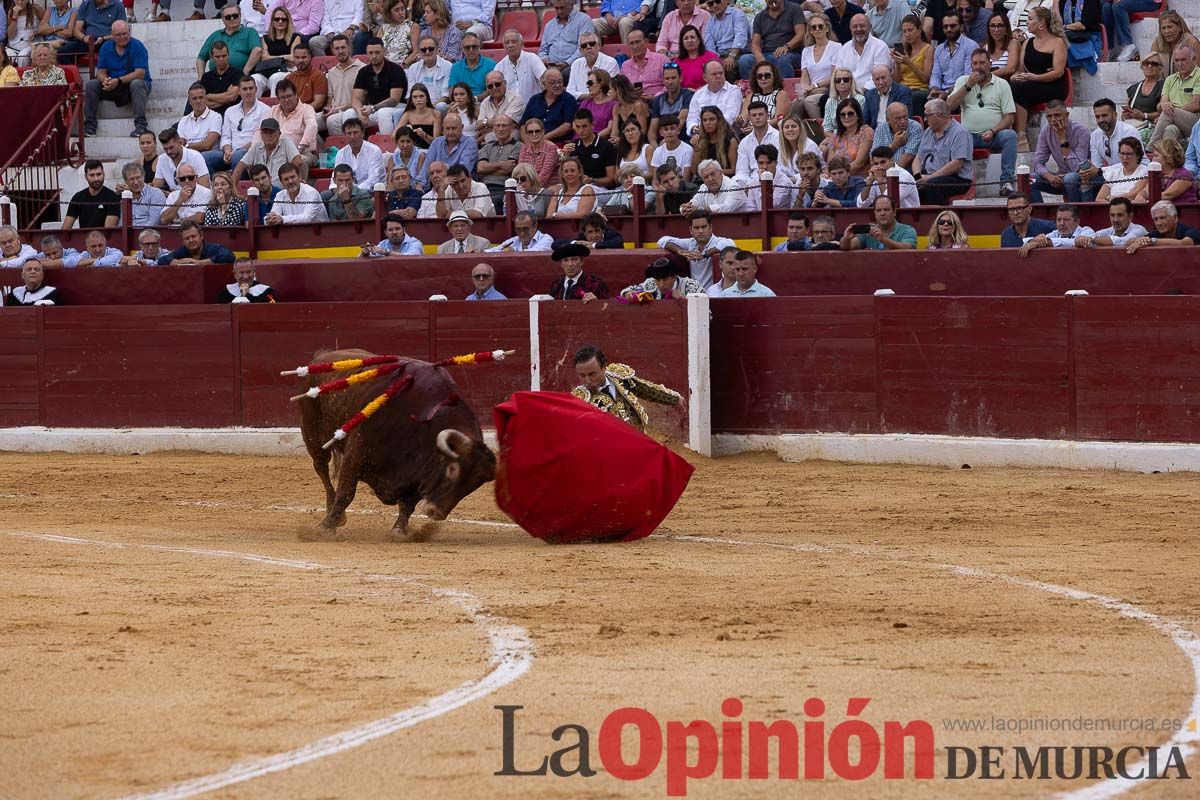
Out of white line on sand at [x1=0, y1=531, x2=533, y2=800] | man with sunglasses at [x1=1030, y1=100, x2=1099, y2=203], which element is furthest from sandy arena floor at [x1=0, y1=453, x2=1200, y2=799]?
man with sunglasses at [x1=1030, y1=100, x2=1099, y2=203]

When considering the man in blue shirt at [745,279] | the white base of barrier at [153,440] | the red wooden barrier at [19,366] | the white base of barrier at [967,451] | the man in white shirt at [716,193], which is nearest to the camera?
the white base of barrier at [967,451]

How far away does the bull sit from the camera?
26.6 feet

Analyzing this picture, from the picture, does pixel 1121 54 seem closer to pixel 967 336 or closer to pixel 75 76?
pixel 967 336

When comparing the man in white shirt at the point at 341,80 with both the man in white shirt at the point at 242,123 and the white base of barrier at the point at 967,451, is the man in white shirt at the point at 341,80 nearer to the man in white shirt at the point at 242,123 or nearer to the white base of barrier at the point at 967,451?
the man in white shirt at the point at 242,123

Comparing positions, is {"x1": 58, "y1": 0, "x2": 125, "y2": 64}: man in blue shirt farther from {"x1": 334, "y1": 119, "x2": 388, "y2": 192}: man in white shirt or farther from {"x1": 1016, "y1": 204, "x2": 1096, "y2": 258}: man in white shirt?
{"x1": 1016, "y1": 204, "x2": 1096, "y2": 258}: man in white shirt

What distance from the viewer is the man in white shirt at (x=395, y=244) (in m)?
13.3

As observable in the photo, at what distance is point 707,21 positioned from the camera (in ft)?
46.2

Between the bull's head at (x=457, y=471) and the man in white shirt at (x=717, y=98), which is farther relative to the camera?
the man in white shirt at (x=717, y=98)

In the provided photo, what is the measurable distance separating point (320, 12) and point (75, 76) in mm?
2368

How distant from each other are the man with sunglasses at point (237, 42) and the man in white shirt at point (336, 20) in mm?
501

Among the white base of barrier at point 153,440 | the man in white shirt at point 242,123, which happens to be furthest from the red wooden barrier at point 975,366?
the man in white shirt at point 242,123

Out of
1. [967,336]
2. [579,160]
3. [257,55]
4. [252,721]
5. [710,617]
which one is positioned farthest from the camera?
[257,55]

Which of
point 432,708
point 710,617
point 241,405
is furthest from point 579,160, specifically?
point 432,708

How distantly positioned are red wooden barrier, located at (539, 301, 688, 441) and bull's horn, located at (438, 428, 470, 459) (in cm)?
386
